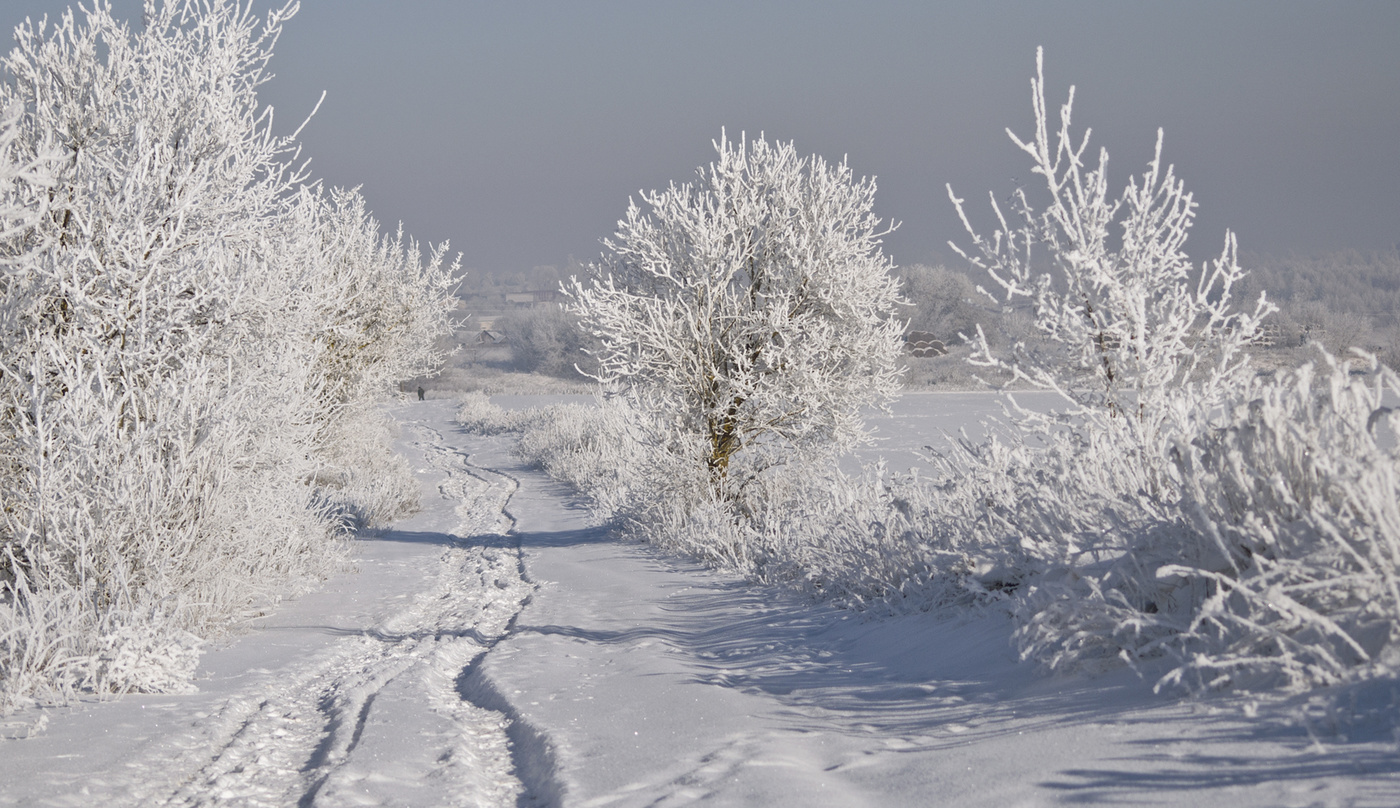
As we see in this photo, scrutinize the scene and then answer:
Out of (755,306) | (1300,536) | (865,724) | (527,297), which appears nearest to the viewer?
(1300,536)

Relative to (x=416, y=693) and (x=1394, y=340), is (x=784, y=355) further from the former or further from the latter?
(x=1394, y=340)

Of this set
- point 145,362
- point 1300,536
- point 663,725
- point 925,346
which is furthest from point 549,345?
point 1300,536

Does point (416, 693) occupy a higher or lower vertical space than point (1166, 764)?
lower

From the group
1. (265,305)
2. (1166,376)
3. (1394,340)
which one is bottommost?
(1166,376)

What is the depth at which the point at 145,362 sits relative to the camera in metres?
5.69

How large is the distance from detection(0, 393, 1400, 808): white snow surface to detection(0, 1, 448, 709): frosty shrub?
16.8 inches

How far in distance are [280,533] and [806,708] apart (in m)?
4.58

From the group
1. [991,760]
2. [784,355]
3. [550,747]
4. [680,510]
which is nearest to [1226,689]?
[991,760]

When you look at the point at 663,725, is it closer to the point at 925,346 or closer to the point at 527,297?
the point at 925,346

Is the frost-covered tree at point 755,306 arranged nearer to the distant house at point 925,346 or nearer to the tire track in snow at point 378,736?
the tire track in snow at point 378,736

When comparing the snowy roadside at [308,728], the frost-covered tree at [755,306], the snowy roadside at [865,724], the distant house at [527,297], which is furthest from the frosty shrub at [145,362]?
the distant house at [527,297]

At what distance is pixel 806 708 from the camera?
3807mm

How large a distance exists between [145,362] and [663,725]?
Answer: 13.7ft

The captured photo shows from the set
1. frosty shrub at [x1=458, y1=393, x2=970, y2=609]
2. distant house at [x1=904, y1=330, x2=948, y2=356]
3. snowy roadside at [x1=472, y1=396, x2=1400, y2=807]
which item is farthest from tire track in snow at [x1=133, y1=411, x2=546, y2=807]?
distant house at [x1=904, y1=330, x2=948, y2=356]
